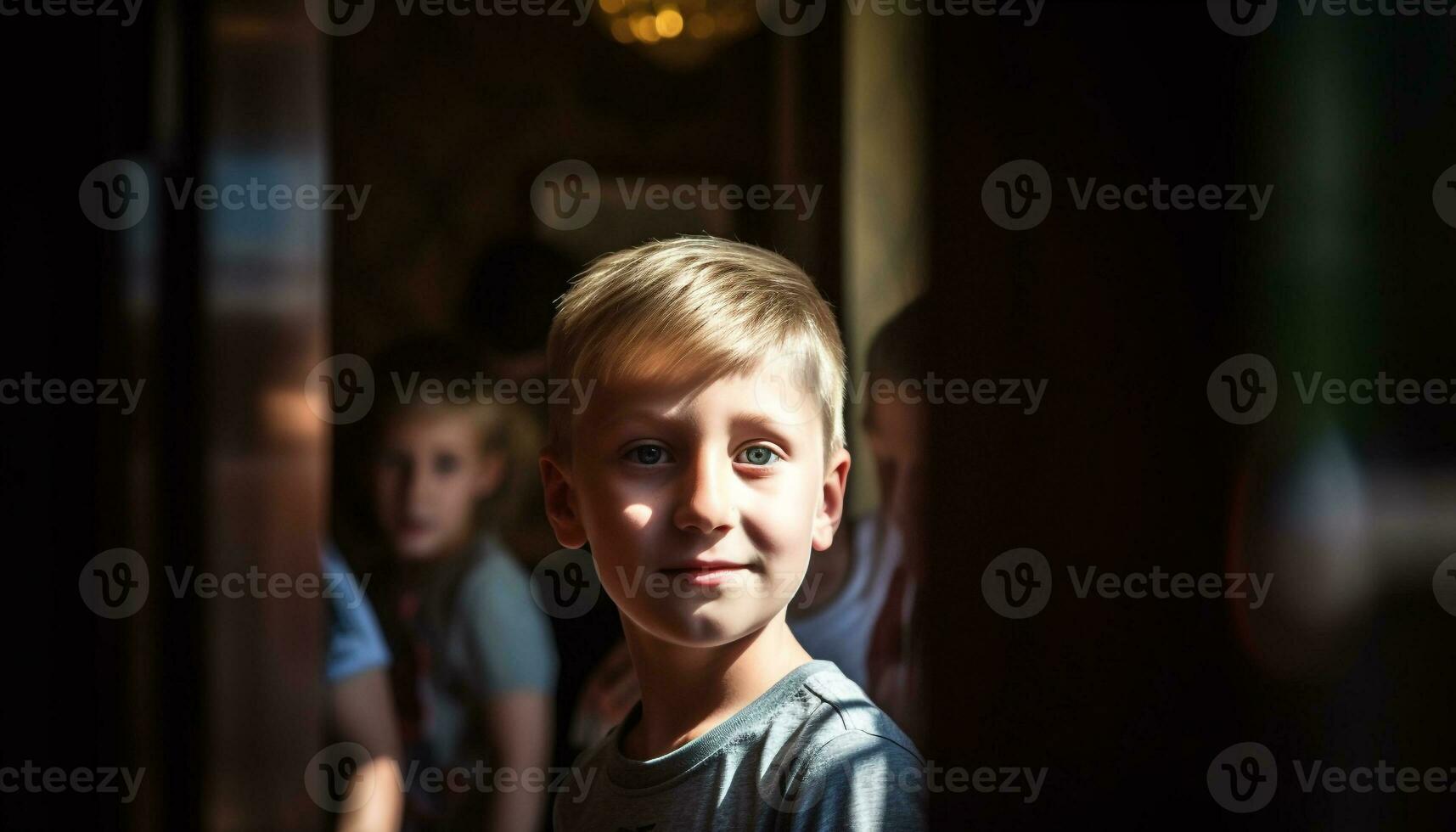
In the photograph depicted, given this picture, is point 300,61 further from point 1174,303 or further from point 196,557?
point 1174,303

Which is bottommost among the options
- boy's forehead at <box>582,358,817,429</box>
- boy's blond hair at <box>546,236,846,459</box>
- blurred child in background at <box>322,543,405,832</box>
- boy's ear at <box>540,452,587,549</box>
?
blurred child in background at <box>322,543,405,832</box>

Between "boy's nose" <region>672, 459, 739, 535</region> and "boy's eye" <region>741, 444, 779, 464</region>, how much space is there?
16mm

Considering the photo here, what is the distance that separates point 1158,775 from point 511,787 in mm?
699

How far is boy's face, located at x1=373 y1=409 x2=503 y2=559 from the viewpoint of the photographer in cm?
130

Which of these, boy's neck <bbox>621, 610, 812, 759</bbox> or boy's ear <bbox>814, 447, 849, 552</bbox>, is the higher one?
boy's ear <bbox>814, 447, 849, 552</bbox>

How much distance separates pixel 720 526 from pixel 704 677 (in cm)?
11

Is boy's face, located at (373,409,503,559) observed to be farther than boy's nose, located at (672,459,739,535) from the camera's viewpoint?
Yes

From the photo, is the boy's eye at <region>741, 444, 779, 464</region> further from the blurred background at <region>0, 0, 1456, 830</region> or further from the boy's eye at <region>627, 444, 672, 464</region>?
the blurred background at <region>0, 0, 1456, 830</region>

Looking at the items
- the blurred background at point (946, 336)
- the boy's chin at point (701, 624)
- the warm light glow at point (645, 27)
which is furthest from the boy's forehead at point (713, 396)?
the warm light glow at point (645, 27)

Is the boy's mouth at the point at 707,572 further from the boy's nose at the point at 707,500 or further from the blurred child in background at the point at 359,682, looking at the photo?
the blurred child in background at the point at 359,682

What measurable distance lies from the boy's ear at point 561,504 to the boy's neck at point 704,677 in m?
0.07

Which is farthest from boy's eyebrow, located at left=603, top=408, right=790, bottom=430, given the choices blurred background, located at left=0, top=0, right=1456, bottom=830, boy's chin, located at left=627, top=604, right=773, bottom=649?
blurred background, located at left=0, top=0, right=1456, bottom=830

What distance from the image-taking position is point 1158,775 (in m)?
1.23

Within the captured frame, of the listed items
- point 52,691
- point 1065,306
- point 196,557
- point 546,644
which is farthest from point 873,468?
point 52,691
